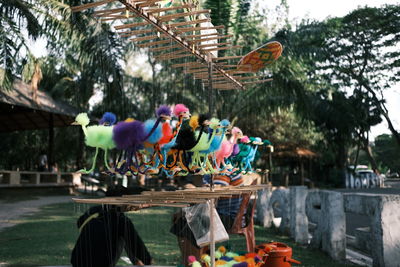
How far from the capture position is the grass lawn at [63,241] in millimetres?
5684

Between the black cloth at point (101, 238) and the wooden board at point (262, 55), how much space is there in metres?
1.92

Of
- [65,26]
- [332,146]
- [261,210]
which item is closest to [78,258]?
[261,210]

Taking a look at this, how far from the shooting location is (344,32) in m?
22.9

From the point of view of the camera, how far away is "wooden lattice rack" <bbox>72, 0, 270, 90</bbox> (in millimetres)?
2555

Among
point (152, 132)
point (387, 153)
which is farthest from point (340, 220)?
point (387, 153)

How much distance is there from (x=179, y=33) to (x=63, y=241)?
5537 millimetres

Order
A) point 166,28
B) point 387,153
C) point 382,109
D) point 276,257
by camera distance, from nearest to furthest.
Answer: point 166,28
point 276,257
point 382,109
point 387,153

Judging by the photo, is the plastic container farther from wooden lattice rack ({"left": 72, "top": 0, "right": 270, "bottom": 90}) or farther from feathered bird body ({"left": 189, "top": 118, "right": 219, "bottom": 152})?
wooden lattice rack ({"left": 72, "top": 0, "right": 270, "bottom": 90})

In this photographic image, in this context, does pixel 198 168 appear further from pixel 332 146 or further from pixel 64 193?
pixel 332 146

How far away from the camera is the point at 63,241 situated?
277 inches

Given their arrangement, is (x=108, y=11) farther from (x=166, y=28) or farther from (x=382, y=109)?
(x=382, y=109)

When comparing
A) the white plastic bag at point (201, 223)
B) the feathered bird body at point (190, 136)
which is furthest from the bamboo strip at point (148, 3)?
the white plastic bag at point (201, 223)

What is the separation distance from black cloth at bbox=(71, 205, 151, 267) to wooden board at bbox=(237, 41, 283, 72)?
6.30ft

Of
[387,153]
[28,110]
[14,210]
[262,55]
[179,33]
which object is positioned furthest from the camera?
[387,153]
